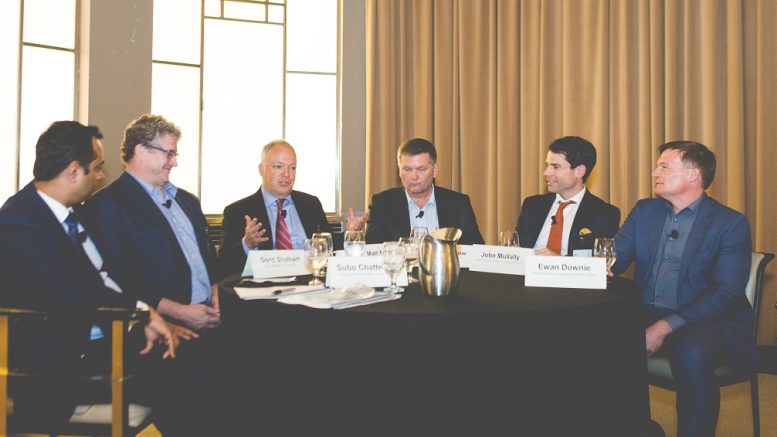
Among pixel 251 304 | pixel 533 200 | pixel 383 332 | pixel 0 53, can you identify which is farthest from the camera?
pixel 0 53

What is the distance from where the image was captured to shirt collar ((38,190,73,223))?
2.31 m

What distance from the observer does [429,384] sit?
192 centimetres

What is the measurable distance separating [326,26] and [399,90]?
898mm

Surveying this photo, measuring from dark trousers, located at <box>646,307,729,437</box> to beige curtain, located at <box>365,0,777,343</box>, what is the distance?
215cm

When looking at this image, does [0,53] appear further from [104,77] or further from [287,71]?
[287,71]

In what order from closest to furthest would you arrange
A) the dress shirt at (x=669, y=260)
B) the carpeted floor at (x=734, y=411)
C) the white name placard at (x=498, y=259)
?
the white name placard at (x=498, y=259) < the dress shirt at (x=669, y=260) < the carpeted floor at (x=734, y=411)

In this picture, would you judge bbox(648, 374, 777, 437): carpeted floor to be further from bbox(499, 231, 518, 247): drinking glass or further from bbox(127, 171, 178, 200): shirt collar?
bbox(127, 171, 178, 200): shirt collar

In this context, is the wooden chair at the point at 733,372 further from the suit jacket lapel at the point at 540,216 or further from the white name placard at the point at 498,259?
the suit jacket lapel at the point at 540,216

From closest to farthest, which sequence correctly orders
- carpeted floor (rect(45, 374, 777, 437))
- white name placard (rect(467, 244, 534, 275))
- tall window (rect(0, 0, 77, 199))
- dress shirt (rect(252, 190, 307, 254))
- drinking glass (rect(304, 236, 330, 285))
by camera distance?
drinking glass (rect(304, 236, 330, 285)), white name placard (rect(467, 244, 534, 275)), carpeted floor (rect(45, 374, 777, 437)), dress shirt (rect(252, 190, 307, 254)), tall window (rect(0, 0, 77, 199))

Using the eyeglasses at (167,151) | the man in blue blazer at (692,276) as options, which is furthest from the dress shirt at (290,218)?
the man in blue blazer at (692,276)

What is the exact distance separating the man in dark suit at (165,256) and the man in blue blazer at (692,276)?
→ 1.92 metres

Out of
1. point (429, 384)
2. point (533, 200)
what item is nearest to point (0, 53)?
point (533, 200)

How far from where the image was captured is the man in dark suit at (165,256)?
8.00ft

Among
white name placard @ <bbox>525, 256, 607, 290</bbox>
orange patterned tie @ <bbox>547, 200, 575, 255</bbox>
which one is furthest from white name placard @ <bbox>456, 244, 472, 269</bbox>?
orange patterned tie @ <bbox>547, 200, 575, 255</bbox>
